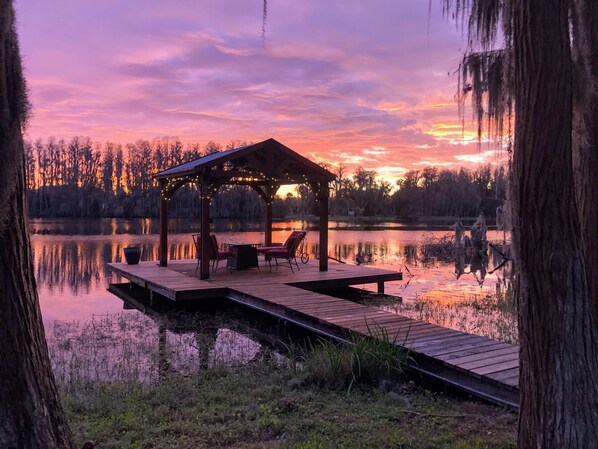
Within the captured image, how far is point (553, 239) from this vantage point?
251 cm

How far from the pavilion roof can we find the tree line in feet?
157

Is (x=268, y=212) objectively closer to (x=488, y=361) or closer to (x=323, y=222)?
(x=323, y=222)

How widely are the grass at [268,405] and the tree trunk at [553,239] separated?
933 mm

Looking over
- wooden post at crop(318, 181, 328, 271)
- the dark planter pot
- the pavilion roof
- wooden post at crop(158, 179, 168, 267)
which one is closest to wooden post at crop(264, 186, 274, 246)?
the pavilion roof

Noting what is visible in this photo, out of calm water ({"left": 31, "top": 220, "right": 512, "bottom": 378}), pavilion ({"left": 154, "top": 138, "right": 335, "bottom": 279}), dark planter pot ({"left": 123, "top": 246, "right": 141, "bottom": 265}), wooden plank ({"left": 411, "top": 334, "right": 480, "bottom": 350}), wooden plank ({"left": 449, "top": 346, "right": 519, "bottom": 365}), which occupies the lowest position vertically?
calm water ({"left": 31, "top": 220, "right": 512, "bottom": 378})

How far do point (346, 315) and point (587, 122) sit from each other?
477cm

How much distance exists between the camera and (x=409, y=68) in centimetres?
1007

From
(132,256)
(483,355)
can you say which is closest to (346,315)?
(483,355)

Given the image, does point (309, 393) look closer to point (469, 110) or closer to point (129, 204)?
point (469, 110)

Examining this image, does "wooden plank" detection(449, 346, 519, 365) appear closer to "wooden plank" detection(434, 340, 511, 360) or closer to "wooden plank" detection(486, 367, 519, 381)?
"wooden plank" detection(434, 340, 511, 360)

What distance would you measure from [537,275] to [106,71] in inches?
527

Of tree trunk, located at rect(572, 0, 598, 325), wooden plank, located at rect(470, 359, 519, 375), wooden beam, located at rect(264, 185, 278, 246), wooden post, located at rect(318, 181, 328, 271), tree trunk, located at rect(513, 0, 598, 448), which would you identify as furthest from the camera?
wooden beam, located at rect(264, 185, 278, 246)

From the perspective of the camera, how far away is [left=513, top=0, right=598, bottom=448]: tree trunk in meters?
2.51

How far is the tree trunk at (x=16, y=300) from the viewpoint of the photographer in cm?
205
